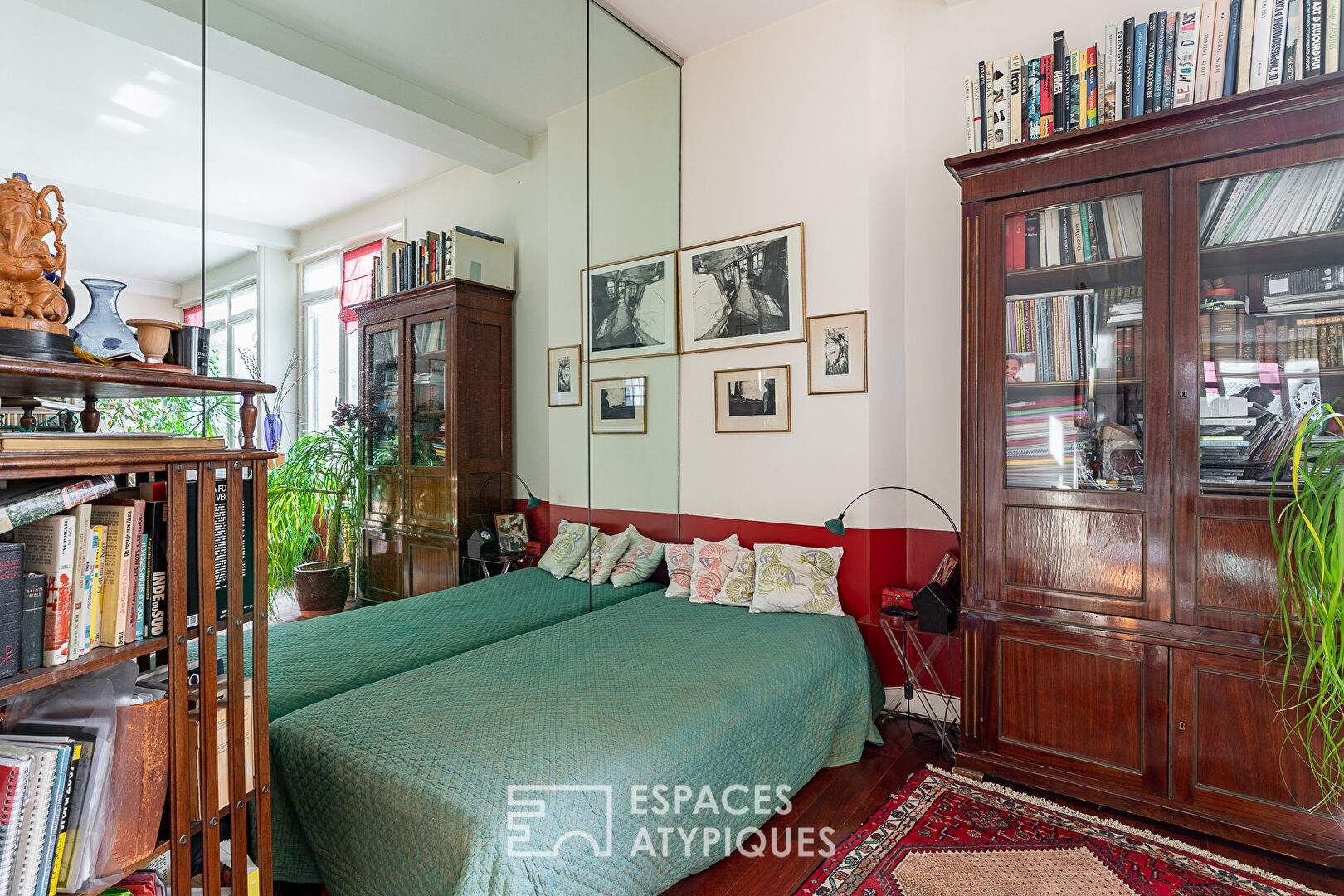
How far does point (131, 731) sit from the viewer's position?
112cm

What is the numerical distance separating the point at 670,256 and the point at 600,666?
6.93 ft

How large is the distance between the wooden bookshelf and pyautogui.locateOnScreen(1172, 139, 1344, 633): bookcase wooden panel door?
8.27 ft

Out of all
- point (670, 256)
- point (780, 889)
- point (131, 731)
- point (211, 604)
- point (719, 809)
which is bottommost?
point (780, 889)

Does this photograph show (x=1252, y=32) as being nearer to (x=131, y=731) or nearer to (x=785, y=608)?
(x=785, y=608)

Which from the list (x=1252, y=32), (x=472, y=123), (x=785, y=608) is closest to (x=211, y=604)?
(x=472, y=123)

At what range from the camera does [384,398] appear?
2049 mm

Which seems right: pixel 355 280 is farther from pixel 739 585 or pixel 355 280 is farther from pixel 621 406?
pixel 739 585

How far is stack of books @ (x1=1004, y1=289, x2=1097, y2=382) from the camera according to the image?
7.42 ft

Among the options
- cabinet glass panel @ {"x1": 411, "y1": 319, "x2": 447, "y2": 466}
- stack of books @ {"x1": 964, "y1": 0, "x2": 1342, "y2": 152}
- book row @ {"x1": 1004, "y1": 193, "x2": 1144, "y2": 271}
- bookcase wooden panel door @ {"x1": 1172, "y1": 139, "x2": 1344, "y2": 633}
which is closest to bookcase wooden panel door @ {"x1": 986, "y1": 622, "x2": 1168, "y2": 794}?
bookcase wooden panel door @ {"x1": 1172, "y1": 139, "x2": 1344, "y2": 633}

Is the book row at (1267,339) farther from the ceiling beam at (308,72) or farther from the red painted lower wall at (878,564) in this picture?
the ceiling beam at (308,72)

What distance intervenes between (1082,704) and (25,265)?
9.48ft

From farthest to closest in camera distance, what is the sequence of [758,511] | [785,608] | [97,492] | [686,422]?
1. [686,422]
2. [758,511]
3. [785,608]
4. [97,492]

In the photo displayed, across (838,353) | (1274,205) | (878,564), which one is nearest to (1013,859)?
(878,564)

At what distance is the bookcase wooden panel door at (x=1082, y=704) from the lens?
2094 mm
